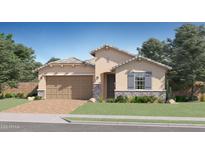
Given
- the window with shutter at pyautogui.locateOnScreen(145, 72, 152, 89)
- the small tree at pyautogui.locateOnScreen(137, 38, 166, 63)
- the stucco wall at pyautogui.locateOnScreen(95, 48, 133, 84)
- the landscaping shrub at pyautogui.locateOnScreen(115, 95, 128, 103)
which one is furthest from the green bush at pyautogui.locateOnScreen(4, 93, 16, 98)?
the small tree at pyautogui.locateOnScreen(137, 38, 166, 63)

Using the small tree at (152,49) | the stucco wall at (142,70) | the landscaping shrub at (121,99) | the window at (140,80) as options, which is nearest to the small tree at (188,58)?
the stucco wall at (142,70)

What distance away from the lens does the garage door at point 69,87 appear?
26.5 m

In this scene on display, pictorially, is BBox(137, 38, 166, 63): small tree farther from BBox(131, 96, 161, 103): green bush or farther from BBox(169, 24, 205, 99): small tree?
BBox(131, 96, 161, 103): green bush

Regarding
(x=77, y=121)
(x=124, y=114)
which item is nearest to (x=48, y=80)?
(x=124, y=114)

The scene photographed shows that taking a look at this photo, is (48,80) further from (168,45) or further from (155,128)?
(155,128)

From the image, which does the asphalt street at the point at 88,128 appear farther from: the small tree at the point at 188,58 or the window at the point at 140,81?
the small tree at the point at 188,58

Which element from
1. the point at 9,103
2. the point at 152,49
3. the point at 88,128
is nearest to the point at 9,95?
the point at 9,103

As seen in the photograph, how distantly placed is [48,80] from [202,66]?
14.2 meters

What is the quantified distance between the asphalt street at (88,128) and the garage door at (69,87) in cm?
1308

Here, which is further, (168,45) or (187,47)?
(168,45)

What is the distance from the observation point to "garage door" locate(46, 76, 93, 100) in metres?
26.5

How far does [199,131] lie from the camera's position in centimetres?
1182

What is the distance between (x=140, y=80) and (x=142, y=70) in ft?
2.76

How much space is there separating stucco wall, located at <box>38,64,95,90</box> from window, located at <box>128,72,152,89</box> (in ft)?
12.4
